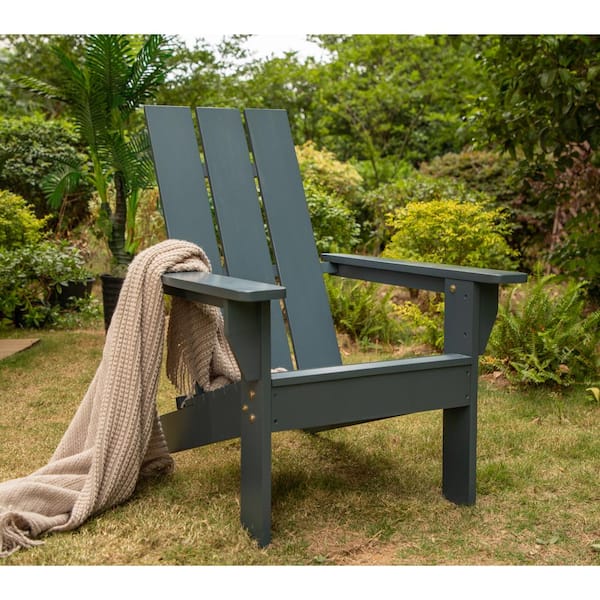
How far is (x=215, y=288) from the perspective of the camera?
183 centimetres

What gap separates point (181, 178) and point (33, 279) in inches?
111

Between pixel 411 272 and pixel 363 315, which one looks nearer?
pixel 411 272

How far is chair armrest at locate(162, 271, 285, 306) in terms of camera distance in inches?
68.7

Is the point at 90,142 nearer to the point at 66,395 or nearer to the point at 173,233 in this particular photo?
the point at 66,395

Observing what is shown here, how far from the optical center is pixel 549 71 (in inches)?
114

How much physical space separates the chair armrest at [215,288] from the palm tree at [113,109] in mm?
2642

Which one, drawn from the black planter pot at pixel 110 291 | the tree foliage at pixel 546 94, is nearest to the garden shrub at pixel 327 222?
the black planter pot at pixel 110 291

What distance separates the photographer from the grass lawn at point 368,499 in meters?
1.93

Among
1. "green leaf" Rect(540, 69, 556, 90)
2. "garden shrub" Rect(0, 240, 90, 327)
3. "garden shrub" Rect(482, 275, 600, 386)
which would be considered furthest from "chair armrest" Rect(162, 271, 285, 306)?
"garden shrub" Rect(0, 240, 90, 327)

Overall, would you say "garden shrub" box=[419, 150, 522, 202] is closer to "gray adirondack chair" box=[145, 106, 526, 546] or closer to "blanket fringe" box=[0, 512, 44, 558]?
"gray adirondack chair" box=[145, 106, 526, 546]

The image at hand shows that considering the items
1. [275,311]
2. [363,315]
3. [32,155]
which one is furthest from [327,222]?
[275,311]

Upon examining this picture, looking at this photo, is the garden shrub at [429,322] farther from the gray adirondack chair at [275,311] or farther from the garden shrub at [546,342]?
the gray adirondack chair at [275,311]

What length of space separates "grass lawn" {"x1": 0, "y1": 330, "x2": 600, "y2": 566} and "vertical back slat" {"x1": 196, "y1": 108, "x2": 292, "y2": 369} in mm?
438

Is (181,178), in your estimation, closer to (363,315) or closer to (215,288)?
(215,288)
